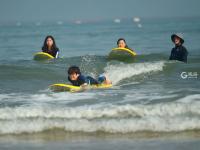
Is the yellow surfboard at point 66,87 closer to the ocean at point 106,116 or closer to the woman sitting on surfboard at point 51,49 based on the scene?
the ocean at point 106,116

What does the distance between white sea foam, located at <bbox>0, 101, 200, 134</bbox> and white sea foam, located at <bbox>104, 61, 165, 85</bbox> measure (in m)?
4.41

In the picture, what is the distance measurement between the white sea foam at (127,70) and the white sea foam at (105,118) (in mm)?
4412

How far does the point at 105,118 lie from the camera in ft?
41.2

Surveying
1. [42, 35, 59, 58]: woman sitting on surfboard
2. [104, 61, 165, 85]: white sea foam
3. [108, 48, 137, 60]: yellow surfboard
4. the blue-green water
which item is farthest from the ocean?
[42, 35, 59, 58]: woman sitting on surfboard

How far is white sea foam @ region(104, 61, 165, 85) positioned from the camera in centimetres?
1806

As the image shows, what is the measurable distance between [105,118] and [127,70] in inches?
248

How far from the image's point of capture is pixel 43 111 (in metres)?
13.0

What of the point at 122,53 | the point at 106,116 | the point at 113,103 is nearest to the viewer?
the point at 106,116

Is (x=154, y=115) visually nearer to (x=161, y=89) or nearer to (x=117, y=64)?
(x=161, y=89)

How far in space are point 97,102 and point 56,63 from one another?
7.98 metres

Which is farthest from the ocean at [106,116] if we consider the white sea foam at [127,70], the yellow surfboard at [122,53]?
the yellow surfboard at [122,53]

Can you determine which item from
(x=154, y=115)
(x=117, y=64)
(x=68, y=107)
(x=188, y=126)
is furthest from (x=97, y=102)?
(x=117, y=64)

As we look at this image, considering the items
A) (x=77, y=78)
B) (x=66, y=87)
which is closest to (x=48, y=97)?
(x=66, y=87)

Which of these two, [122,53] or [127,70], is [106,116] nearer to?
[127,70]
